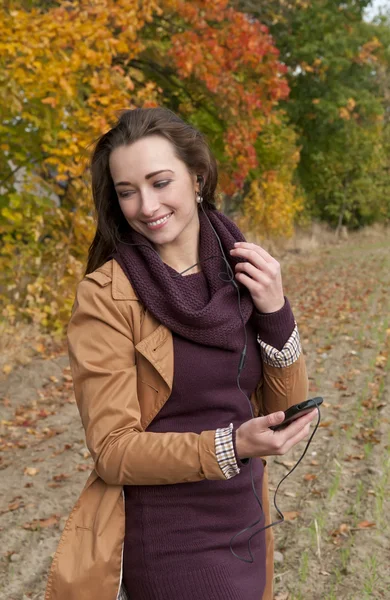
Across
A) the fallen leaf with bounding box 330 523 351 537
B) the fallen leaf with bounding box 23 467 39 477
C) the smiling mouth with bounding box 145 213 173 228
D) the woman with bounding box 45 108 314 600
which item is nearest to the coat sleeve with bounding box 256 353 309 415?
the woman with bounding box 45 108 314 600

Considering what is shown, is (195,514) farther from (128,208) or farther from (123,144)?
(123,144)

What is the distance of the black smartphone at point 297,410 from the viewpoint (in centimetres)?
163

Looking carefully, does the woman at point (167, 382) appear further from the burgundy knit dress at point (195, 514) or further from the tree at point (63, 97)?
the tree at point (63, 97)

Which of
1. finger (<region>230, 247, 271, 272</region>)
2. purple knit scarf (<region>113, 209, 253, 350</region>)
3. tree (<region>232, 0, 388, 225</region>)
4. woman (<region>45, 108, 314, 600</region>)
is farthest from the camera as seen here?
tree (<region>232, 0, 388, 225</region>)

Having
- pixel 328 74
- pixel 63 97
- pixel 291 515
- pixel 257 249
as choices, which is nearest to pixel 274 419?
pixel 257 249

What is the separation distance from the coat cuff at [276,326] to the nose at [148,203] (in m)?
0.41

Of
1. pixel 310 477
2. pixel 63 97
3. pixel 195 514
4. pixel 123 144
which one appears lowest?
pixel 310 477

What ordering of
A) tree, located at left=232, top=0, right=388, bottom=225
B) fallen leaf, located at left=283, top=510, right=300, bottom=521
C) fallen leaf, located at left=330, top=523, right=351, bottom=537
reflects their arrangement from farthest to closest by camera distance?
tree, located at left=232, top=0, right=388, bottom=225 < fallen leaf, located at left=283, top=510, right=300, bottom=521 < fallen leaf, located at left=330, top=523, right=351, bottom=537

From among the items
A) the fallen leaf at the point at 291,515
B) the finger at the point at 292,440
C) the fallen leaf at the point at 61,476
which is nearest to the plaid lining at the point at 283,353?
the finger at the point at 292,440

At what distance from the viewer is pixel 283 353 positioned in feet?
6.46

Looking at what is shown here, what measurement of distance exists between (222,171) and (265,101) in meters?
1.35

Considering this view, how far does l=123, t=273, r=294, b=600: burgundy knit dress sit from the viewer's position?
71.2 inches

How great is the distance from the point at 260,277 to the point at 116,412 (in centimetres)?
54

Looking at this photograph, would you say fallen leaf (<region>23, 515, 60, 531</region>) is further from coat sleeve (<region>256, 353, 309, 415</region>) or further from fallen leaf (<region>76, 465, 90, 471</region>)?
coat sleeve (<region>256, 353, 309, 415</region>)
